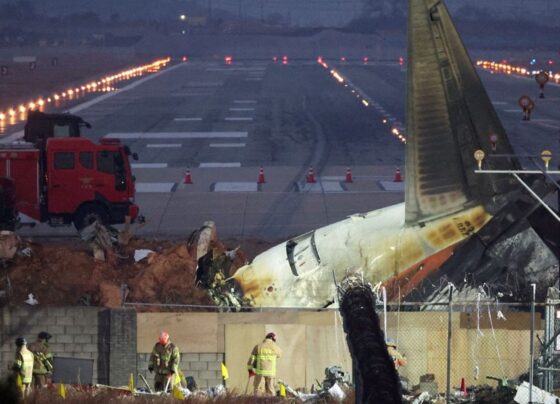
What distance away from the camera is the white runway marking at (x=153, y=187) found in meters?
52.6

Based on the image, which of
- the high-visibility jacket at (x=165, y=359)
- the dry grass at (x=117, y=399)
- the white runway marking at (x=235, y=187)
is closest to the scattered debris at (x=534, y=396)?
the dry grass at (x=117, y=399)

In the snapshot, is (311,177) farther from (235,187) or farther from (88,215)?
(88,215)

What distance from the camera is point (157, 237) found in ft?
138

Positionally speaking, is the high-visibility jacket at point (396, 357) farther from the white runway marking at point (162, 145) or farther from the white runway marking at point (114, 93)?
the white runway marking at point (114, 93)

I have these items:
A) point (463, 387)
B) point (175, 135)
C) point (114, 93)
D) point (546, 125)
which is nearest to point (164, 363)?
point (463, 387)

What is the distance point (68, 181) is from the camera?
41906 millimetres

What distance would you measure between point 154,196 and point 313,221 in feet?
26.9

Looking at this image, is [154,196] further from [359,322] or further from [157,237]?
[359,322]

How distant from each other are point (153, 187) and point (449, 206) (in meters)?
28.5

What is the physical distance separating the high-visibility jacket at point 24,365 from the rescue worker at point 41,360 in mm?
749

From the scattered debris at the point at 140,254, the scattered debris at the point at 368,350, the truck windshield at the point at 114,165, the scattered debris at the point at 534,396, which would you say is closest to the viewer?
the scattered debris at the point at 368,350

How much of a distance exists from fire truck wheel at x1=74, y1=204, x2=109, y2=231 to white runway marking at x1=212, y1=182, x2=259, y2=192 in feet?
34.2

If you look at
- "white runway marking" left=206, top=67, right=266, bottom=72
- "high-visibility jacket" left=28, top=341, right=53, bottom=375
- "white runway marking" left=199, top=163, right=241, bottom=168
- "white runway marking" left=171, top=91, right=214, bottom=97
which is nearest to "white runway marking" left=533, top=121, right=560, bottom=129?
"white runway marking" left=199, top=163, right=241, bottom=168

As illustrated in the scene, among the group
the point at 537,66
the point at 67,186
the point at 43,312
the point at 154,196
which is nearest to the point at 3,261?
the point at 43,312
